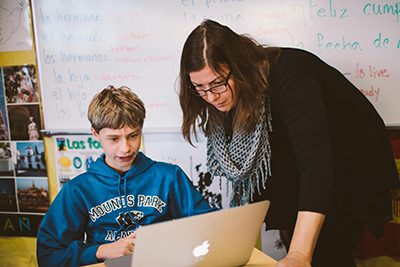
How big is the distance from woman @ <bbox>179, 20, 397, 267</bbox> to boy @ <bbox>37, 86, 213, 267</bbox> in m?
0.16

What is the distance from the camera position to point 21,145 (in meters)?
2.32

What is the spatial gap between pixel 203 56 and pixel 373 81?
102 centimetres

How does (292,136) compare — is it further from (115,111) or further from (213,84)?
(115,111)

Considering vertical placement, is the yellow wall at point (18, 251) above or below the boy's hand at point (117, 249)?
below

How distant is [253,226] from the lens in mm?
977

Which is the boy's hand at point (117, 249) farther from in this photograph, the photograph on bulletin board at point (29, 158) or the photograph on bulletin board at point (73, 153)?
the photograph on bulletin board at point (29, 158)

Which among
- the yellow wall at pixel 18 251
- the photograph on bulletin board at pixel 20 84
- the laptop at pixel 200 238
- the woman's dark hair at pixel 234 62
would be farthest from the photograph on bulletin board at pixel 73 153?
the laptop at pixel 200 238

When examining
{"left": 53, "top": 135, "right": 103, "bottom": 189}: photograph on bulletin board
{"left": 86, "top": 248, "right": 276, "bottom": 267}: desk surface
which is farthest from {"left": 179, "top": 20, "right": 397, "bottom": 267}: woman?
{"left": 53, "top": 135, "right": 103, "bottom": 189}: photograph on bulletin board

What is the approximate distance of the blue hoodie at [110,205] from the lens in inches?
49.3

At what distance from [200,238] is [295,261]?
0.70ft

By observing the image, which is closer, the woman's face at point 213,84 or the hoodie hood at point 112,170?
the woman's face at point 213,84

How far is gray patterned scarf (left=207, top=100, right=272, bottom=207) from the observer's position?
132 centimetres

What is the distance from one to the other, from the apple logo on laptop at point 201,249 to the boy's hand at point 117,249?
0.24 m

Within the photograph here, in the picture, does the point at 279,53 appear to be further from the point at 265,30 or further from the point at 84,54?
the point at 84,54
